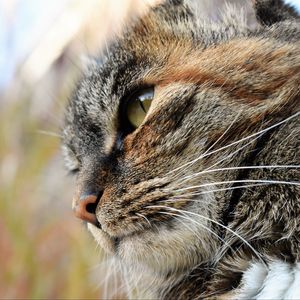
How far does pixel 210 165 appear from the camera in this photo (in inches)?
32.5

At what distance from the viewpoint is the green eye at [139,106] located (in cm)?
90

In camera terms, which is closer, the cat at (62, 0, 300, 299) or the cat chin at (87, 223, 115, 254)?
the cat at (62, 0, 300, 299)

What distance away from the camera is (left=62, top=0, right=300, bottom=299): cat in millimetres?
776

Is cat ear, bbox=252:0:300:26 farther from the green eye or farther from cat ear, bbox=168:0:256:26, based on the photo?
the green eye

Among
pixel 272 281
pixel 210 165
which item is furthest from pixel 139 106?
pixel 272 281

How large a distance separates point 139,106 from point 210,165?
166 mm

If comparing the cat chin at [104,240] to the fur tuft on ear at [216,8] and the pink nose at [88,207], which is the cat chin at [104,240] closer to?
the pink nose at [88,207]

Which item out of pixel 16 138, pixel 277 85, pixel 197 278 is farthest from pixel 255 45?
→ pixel 16 138

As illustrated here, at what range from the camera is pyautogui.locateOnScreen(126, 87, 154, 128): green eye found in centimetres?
90

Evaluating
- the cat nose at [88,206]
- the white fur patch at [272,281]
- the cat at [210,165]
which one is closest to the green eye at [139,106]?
the cat at [210,165]

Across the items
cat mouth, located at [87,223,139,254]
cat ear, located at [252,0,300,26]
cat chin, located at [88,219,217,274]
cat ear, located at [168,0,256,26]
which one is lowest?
cat chin, located at [88,219,217,274]

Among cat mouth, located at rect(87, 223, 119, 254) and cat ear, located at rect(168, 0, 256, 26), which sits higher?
cat ear, located at rect(168, 0, 256, 26)

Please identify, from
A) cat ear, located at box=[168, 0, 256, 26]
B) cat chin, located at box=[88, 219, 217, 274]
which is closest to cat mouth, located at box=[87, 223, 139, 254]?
cat chin, located at box=[88, 219, 217, 274]

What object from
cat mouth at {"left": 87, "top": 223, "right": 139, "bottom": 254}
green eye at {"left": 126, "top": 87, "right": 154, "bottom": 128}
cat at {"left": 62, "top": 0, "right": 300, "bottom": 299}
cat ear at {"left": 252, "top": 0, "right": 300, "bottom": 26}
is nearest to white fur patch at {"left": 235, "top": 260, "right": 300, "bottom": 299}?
cat at {"left": 62, "top": 0, "right": 300, "bottom": 299}
